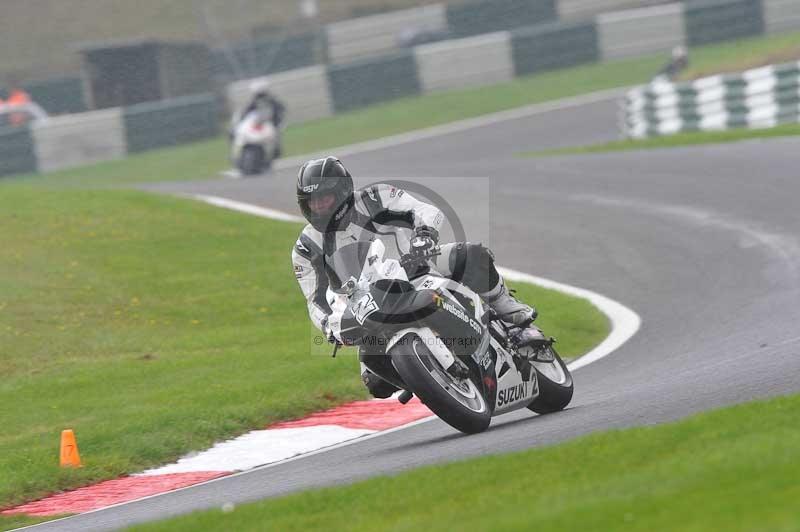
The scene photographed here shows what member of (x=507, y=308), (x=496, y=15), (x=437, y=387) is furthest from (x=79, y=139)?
(x=437, y=387)

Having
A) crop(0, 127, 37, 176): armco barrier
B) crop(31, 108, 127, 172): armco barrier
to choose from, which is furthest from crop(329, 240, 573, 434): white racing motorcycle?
crop(31, 108, 127, 172): armco barrier

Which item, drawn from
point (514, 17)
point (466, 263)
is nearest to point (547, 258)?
point (466, 263)

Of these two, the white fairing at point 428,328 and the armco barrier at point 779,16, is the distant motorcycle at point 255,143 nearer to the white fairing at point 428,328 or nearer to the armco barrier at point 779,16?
the armco barrier at point 779,16

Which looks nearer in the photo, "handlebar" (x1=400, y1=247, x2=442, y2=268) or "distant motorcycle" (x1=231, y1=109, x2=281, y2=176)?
"handlebar" (x1=400, y1=247, x2=442, y2=268)

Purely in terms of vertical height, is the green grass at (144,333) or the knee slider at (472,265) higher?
the knee slider at (472,265)

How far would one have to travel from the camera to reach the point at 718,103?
74.6ft

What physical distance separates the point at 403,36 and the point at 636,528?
1225 inches

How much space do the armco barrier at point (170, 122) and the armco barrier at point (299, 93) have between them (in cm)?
67

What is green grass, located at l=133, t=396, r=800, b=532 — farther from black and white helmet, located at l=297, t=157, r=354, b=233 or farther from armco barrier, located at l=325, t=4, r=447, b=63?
armco barrier, located at l=325, t=4, r=447, b=63

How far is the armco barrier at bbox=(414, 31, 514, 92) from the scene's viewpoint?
32.5m

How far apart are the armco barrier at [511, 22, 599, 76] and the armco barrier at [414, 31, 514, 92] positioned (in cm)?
27

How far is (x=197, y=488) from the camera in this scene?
8.13m

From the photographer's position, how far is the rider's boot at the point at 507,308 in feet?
27.6

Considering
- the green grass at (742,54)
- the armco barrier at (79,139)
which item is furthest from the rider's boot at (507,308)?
the armco barrier at (79,139)
